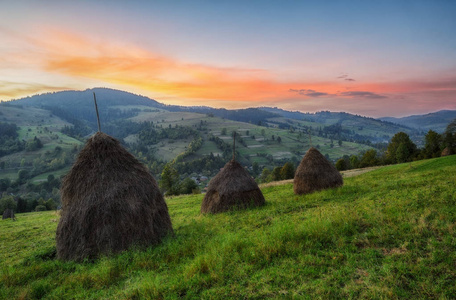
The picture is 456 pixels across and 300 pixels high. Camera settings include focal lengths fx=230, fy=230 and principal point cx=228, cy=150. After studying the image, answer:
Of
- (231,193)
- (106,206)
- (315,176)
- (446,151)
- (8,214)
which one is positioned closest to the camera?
(106,206)

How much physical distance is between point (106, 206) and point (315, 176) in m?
15.1

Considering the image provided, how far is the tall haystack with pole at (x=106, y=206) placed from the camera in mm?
8531

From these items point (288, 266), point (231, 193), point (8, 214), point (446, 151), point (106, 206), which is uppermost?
point (106, 206)

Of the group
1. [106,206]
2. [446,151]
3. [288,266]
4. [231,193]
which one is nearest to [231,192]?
[231,193]

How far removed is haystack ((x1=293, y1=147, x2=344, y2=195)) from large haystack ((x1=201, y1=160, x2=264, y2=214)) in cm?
496

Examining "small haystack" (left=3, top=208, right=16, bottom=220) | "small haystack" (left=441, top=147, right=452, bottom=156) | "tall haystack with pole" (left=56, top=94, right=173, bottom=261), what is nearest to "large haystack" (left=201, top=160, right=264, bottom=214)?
"tall haystack with pole" (left=56, top=94, right=173, bottom=261)

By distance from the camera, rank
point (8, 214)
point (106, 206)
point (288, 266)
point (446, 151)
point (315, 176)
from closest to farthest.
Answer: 1. point (288, 266)
2. point (106, 206)
3. point (315, 176)
4. point (8, 214)
5. point (446, 151)

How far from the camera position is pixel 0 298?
6.05 m

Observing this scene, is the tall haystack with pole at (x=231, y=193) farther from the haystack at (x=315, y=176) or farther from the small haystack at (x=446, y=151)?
the small haystack at (x=446, y=151)

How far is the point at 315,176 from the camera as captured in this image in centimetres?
1838

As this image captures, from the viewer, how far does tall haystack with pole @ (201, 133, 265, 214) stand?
14889 mm

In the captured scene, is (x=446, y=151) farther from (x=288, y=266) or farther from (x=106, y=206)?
(x=106, y=206)

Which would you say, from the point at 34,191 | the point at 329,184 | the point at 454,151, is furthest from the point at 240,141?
the point at 329,184

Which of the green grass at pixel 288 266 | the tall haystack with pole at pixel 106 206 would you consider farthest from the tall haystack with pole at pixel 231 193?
the green grass at pixel 288 266
